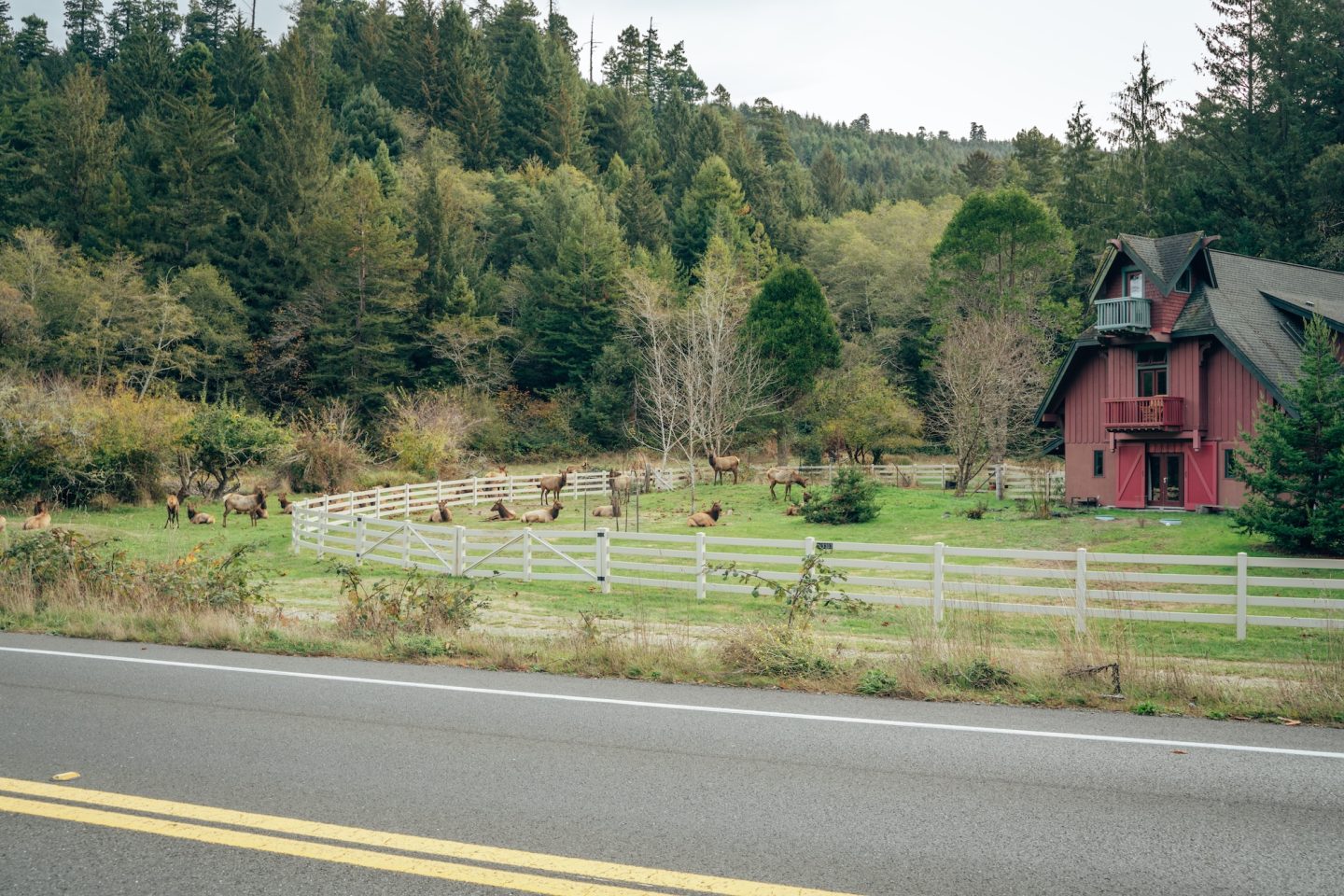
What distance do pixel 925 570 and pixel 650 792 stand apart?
14673 millimetres

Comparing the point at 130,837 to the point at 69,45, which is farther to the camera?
the point at 69,45

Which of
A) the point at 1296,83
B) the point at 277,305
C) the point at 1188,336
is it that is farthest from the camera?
the point at 277,305

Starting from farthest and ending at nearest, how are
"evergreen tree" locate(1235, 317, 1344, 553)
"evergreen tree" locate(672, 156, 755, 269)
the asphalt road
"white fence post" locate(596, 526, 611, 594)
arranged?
"evergreen tree" locate(672, 156, 755, 269) → "evergreen tree" locate(1235, 317, 1344, 553) → "white fence post" locate(596, 526, 611, 594) → the asphalt road

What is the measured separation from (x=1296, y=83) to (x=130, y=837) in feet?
209

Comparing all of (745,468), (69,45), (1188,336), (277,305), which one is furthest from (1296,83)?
(69,45)

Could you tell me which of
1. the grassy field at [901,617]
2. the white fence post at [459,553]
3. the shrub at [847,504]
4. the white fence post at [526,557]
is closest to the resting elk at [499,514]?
the grassy field at [901,617]

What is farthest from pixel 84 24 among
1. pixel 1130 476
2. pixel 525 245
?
pixel 1130 476

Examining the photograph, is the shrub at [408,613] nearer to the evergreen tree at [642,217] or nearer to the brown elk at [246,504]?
the brown elk at [246,504]

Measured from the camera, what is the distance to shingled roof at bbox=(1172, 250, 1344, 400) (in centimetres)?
3056

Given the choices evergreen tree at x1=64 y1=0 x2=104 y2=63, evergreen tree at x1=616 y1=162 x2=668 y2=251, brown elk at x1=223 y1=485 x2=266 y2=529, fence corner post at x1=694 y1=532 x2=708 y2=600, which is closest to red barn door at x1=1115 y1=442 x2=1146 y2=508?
fence corner post at x1=694 y1=532 x2=708 y2=600

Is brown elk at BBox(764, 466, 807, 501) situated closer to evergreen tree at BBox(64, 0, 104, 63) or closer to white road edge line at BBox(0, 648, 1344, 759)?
white road edge line at BBox(0, 648, 1344, 759)

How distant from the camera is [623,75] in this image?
117 metres

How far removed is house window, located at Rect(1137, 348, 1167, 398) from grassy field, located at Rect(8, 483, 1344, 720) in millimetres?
4575

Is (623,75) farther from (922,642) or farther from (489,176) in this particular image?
(922,642)
